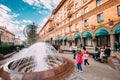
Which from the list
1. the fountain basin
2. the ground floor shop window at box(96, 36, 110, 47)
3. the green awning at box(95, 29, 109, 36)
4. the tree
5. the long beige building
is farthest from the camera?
the tree

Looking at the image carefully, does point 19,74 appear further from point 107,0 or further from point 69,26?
point 69,26

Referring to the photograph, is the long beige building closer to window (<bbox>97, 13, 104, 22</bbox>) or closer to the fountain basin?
window (<bbox>97, 13, 104, 22</bbox>)

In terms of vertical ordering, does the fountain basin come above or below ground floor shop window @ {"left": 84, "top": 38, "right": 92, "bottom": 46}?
below

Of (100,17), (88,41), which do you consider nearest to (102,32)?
(100,17)

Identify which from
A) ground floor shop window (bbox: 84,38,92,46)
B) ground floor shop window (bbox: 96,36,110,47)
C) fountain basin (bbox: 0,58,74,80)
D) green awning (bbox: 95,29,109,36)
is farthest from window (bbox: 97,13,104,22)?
fountain basin (bbox: 0,58,74,80)

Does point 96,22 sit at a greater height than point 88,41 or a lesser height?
greater

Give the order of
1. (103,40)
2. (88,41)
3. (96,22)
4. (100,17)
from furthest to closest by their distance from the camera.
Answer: (88,41) → (96,22) → (103,40) → (100,17)

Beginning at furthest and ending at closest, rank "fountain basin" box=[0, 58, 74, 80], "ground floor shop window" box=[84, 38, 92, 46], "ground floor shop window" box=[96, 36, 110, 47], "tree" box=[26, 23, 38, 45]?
1. "tree" box=[26, 23, 38, 45]
2. "ground floor shop window" box=[84, 38, 92, 46]
3. "ground floor shop window" box=[96, 36, 110, 47]
4. "fountain basin" box=[0, 58, 74, 80]

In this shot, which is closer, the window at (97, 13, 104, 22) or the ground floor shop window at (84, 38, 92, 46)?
the window at (97, 13, 104, 22)

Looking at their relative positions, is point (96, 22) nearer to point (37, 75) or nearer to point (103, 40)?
point (103, 40)

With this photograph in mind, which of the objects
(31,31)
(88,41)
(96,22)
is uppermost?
(31,31)

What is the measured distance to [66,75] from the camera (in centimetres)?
718

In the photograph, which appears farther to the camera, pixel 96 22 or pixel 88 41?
pixel 88 41

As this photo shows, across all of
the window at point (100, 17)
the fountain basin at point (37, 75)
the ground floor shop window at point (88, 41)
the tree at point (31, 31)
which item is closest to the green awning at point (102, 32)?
the window at point (100, 17)
